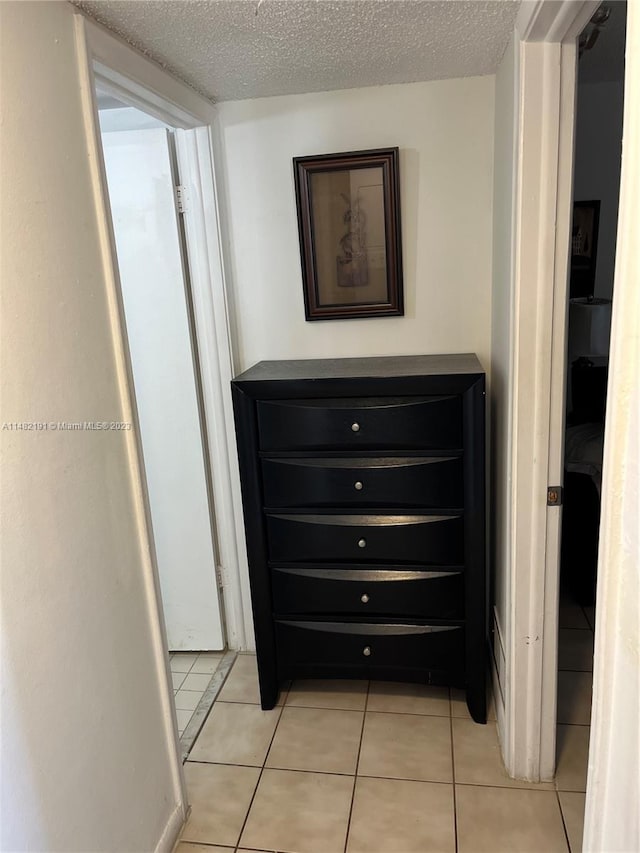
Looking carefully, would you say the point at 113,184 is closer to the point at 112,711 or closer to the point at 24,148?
the point at 24,148

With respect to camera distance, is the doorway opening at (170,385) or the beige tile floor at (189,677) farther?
the beige tile floor at (189,677)

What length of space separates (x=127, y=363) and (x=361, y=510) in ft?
2.87

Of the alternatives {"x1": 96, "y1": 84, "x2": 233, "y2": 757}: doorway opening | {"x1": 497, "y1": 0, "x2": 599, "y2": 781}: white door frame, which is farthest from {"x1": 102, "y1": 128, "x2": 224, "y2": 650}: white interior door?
{"x1": 497, "y1": 0, "x2": 599, "y2": 781}: white door frame

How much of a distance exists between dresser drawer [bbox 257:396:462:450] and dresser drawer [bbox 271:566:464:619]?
0.43 metres

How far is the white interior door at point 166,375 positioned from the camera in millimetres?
2191

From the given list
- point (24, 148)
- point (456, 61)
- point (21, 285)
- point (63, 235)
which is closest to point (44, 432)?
point (21, 285)

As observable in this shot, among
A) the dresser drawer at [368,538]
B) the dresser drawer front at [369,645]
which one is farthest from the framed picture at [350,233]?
the dresser drawer front at [369,645]

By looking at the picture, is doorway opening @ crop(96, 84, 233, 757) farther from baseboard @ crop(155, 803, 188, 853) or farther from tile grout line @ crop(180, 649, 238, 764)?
baseboard @ crop(155, 803, 188, 853)

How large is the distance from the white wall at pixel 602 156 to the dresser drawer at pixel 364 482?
5.17 ft

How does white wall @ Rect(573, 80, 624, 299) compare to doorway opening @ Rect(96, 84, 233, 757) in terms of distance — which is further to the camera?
white wall @ Rect(573, 80, 624, 299)

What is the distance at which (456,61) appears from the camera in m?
1.85

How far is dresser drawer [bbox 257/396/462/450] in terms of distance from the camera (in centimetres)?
190

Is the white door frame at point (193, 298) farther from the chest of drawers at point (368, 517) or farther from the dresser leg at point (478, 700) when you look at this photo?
the dresser leg at point (478, 700)

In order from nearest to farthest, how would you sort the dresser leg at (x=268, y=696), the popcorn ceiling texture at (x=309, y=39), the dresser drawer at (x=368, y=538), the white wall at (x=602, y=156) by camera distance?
the popcorn ceiling texture at (x=309, y=39) → the dresser drawer at (x=368, y=538) → the dresser leg at (x=268, y=696) → the white wall at (x=602, y=156)
